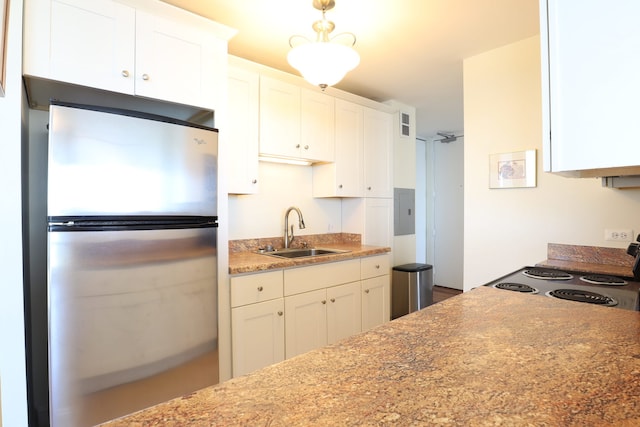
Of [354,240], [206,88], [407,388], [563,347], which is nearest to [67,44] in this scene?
[206,88]

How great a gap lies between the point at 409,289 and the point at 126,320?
2697mm

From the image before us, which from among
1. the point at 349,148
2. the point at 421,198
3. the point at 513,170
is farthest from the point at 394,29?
the point at 421,198

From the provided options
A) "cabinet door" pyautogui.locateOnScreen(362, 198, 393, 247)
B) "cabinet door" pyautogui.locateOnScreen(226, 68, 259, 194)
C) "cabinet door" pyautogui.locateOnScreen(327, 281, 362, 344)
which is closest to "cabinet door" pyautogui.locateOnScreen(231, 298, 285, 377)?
"cabinet door" pyautogui.locateOnScreen(327, 281, 362, 344)

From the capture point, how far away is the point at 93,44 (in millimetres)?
1627

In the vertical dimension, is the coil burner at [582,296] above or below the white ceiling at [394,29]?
below

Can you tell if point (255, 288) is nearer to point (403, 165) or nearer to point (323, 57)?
point (323, 57)

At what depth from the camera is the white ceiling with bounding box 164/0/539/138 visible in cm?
207

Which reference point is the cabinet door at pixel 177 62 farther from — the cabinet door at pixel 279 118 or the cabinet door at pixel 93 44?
the cabinet door at pixel 279 118

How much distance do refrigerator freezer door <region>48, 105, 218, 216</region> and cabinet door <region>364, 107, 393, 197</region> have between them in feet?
5.99

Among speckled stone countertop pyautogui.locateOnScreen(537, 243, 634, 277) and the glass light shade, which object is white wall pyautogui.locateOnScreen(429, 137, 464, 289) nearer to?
speckled stone countertop pyautogui.locateOnScreen(537, 243, 634, 277)

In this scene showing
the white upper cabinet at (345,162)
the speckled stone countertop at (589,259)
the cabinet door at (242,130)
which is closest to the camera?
the speckled stone countertop at (589,259)

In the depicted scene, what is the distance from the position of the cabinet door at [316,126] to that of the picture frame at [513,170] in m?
1.37

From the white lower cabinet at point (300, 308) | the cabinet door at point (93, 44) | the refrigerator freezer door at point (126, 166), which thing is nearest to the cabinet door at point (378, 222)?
the white lower cabinet at point (300, 308)

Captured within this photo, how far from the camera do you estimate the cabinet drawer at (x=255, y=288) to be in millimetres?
2094
